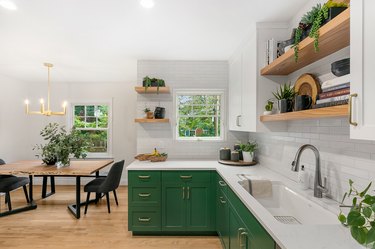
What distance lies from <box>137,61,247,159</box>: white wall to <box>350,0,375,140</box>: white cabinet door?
2.60m

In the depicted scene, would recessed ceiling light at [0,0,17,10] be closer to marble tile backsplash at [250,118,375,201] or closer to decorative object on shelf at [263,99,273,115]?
decorative object on shelf at [263,99,273,115]

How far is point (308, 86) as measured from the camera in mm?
1865

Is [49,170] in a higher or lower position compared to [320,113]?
lower

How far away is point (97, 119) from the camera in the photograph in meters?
5.42

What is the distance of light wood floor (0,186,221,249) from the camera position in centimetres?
274

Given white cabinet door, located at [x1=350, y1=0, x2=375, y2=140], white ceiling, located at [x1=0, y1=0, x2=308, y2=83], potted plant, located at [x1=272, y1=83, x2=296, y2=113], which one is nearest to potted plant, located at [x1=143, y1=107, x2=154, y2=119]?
white ceiling, located at [x1=0, y1=0, x2=308, y2=83]

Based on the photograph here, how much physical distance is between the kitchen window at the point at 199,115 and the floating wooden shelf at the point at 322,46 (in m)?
1.50

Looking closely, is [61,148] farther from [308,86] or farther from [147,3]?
[308,86]

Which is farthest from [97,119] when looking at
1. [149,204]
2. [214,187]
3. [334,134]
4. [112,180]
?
[334,134]

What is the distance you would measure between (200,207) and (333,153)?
5.70 feet

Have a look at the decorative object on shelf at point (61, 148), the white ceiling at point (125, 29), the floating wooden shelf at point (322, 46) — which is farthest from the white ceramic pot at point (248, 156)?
the decorative object on shelf at point (61, 148)

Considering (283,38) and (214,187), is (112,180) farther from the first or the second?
(283,38)

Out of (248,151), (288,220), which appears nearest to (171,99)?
(248,151)

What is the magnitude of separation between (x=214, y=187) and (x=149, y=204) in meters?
0.85
